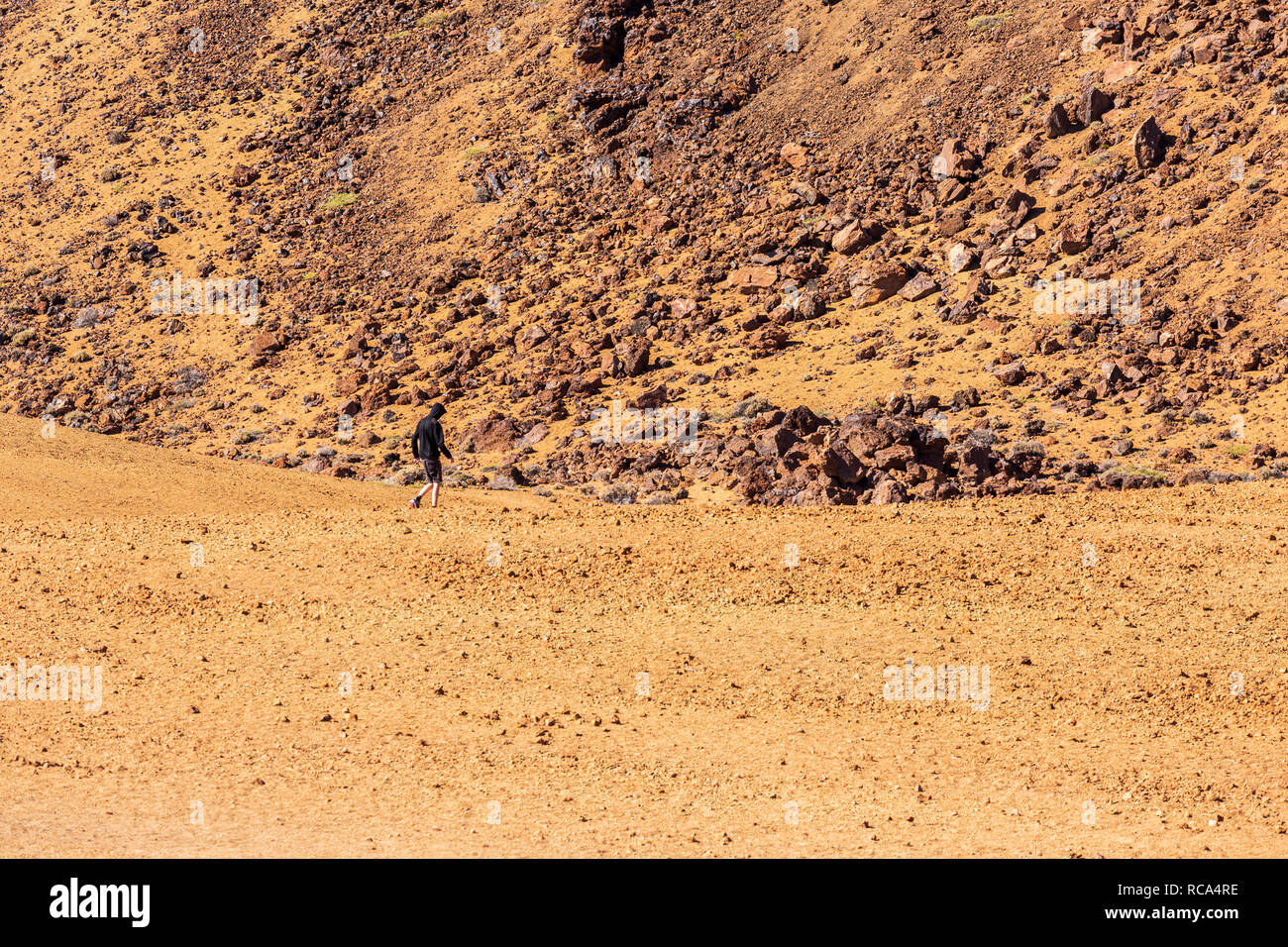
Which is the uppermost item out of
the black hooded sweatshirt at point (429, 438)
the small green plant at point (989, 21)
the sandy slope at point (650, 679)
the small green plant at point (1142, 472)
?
the small green plant at point (989, 21)

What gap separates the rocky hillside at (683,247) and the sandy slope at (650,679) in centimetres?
588

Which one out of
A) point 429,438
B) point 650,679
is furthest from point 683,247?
point 650,679

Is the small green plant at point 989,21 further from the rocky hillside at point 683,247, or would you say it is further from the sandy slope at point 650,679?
the sandy slope at point 650,679

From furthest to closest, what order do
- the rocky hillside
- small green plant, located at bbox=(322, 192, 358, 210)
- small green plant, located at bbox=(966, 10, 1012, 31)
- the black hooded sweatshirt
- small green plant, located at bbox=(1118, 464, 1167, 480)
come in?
small green plant, located at bbox=(322, 192, 358, 210)
small green plant, located at bbox=(966, 10, 1012, 31)
the rocky hillside
small green plant, located at bbox=(1118, 464, 1167, 480)
the black hooded sweatshirt

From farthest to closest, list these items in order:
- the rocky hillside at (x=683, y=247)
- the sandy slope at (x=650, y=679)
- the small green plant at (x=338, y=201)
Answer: the small green plant at (x=338, y=201) < the rocky hillside at (x=683, y=247) < the sandy slope at (x=650, y=679)

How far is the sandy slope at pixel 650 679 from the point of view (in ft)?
35.3

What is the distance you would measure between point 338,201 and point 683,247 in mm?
15225

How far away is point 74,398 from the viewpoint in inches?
1592

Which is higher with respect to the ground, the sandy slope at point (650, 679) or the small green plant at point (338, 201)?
the small green plant at point (338, 201)

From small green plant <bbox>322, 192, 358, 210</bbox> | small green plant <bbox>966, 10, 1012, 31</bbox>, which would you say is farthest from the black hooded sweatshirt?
small green plant <bbox>966, 10, 1012, 31</bbox>

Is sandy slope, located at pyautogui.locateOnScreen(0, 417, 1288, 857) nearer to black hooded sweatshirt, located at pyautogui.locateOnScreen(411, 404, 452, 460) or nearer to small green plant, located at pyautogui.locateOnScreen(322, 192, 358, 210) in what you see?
black hooded sweatshirt, located at pyautogui.locateOnScreen(411, 404, 452, 460)

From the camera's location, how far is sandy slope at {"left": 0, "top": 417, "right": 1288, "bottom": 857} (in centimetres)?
1075

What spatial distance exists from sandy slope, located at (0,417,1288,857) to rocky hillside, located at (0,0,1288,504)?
19.3 feet

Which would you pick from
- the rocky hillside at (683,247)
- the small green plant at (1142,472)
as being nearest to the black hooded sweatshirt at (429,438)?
the rocky hillside at (683,247)
